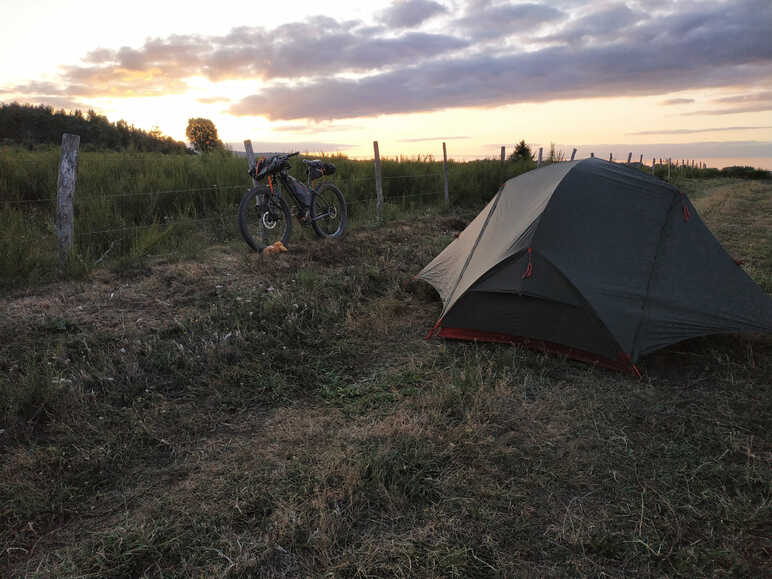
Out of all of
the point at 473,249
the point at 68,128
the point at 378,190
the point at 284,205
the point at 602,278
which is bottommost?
the point at 602,278

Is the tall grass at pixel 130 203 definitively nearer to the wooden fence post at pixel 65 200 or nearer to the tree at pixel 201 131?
the wooden fence post at pixel 65 200

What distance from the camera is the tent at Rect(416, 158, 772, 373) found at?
3.87 m

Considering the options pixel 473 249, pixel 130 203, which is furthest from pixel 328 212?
pixel 473 249

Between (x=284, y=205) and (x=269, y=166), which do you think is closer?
(x=269, y=166)

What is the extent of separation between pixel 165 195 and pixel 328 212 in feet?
8.35

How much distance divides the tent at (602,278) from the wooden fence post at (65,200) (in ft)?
13.5

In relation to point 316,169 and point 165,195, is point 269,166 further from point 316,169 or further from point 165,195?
point 165,195

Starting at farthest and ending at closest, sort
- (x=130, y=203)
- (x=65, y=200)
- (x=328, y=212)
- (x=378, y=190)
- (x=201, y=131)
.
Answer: (x=201, y=131), (x=378, y=190), (x=328, y=212), (x=130, y=203), (x=65, y=200)

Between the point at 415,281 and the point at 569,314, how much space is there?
Result: 6.99ft

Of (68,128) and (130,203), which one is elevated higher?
(68,128)

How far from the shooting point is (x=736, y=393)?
11.5 feet

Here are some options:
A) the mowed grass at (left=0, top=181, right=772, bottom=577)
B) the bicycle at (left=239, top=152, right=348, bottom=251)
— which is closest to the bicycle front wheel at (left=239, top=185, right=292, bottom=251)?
the bicycle at (left=239, top=152, right=348, bottom=251)

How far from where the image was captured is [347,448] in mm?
2873

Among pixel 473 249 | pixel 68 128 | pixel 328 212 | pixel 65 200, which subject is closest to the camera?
pixel 473 249
